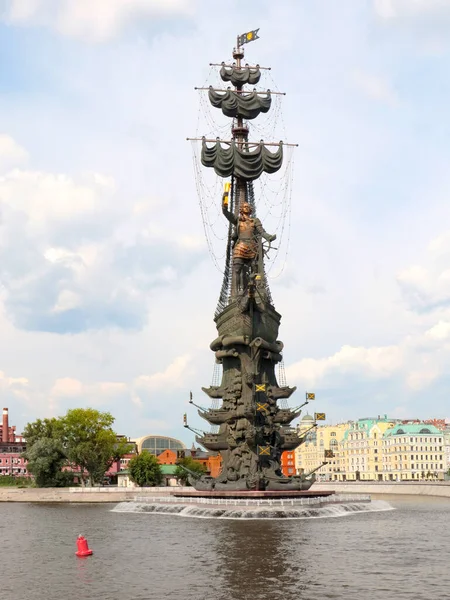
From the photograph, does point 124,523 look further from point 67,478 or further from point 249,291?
point 67,478

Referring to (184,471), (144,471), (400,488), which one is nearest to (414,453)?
(400,488)

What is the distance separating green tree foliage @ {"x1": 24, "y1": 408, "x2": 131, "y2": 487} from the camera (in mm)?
119875

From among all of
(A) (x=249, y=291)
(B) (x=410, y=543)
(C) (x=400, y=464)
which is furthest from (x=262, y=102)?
(C) (x=400, y=464)

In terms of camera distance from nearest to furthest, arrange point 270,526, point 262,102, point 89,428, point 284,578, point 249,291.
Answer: point 284,578
point 270,526
point 249,291
point 262,102
point 89,428

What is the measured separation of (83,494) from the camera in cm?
10150

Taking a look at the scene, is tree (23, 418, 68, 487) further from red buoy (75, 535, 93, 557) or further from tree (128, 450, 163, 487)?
red buoy (75, 535, 93, 557)

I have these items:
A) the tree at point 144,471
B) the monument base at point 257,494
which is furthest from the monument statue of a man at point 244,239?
the tree at point 144,471

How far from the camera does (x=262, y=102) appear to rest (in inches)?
3666

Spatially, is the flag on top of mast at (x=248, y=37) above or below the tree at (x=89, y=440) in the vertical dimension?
above

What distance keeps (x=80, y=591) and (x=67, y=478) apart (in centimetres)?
9618

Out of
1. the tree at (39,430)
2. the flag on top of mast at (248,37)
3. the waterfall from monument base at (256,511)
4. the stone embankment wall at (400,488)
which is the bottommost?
the stone embankment wall at (400,488)

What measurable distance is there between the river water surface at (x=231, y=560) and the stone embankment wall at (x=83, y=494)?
120 ft

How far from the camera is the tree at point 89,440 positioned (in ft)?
397

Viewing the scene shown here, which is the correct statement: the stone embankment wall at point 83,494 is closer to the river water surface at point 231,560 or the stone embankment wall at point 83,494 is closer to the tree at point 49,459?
the tree at point 49,459
